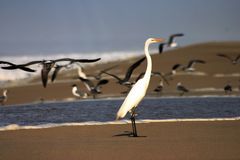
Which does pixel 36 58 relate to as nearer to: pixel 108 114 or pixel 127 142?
pixel 108 114

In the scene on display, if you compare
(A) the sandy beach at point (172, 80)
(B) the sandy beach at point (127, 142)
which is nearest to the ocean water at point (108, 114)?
(B) the sandy beach at point (127, 142)

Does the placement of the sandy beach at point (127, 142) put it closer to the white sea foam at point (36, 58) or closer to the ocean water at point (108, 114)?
the ocean water at point (108, 114)

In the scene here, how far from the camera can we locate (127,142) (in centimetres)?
1114

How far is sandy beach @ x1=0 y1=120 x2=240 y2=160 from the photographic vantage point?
9.58 meters

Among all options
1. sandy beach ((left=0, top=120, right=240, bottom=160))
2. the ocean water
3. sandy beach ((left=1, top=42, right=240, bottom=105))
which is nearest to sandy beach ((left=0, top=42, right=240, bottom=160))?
sandy beach ((left=0, top=120, right=240, bottom=160))

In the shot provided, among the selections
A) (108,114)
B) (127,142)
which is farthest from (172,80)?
(127,142)

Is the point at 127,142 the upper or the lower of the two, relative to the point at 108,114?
upper

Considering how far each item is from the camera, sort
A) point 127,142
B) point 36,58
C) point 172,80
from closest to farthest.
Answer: point 127,142
point 172,80
point 36,58

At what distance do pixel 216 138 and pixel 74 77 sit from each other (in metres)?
26.5

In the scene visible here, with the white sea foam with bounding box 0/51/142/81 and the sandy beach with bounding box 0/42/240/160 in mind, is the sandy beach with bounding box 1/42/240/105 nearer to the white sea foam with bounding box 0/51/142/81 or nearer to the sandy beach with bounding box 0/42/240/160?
the white sea foam with bounding box 0/51/142/81

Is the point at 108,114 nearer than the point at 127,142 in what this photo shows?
No

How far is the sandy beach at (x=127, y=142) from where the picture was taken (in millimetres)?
9578

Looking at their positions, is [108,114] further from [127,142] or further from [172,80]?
[172,80]

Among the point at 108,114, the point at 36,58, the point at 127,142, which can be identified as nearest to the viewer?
the point at 127,142
